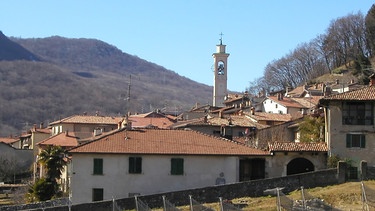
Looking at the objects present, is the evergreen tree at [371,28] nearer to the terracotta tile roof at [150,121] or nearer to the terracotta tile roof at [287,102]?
the terracotta tile roof at [287,102]

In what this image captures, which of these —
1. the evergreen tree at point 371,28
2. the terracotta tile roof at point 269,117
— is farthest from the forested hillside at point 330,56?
the terracotta tile roof at point 269,117

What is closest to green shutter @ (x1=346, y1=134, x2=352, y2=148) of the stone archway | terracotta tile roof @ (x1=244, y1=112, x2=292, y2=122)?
the stone archway

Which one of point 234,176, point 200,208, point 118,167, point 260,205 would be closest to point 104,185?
point 118,167

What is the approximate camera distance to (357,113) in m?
49.9

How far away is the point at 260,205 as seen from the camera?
38.4 meters

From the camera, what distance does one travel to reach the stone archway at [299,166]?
2000 inches

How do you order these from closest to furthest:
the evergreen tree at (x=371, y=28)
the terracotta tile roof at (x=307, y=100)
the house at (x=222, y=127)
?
the house at (x=222, y=127), the terracotta tile roof at (x=307, y=100), the evergreen tree at (x=371, y=28)

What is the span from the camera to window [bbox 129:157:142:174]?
162 ft

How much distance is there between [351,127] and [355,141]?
0.95m

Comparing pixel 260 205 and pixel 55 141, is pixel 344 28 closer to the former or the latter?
pixel 55 141

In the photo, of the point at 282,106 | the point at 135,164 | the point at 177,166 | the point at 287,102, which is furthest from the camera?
the point at 287,102

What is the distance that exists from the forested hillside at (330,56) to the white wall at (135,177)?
58636mm

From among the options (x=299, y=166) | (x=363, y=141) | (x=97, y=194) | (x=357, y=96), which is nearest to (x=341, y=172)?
(x=363, y=141)

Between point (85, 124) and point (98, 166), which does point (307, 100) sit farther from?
point (98, 166)
